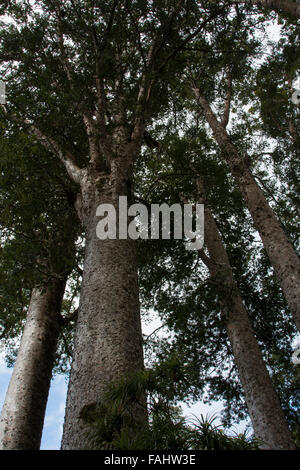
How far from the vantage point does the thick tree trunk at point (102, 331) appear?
215 cm

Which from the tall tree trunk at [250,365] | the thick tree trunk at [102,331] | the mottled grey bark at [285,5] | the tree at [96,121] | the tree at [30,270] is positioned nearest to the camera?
the thick tree trunk at [102,331]

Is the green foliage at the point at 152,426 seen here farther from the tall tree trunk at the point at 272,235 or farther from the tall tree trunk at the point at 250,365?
the tall tree trunk at the point at 272,235

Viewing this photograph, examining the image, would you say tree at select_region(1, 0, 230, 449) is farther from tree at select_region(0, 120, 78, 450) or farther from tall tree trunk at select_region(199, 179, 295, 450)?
tall tree trunk at select_region(199, 179, 295, 450)

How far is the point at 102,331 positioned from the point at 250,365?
4.60 meters

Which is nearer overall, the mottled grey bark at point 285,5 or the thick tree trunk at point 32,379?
the thick tree trunk at point 32,379

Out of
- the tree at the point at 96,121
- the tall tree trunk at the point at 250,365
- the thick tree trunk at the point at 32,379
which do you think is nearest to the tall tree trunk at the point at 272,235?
the tall tree trunk at the point at 250,365

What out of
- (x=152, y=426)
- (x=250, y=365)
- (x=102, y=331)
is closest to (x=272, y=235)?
(x=250, y=365)

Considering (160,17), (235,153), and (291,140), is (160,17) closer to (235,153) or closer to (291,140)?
(235,153)

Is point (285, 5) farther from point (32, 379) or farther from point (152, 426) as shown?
point (32, 379)

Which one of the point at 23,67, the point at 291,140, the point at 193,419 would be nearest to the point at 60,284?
the point at 23,67

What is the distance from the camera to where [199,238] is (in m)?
9.38

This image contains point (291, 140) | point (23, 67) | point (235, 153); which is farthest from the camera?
point (291, 140)

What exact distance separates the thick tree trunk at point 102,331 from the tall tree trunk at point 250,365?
10.0ft

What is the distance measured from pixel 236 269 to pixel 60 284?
17.7 feet
